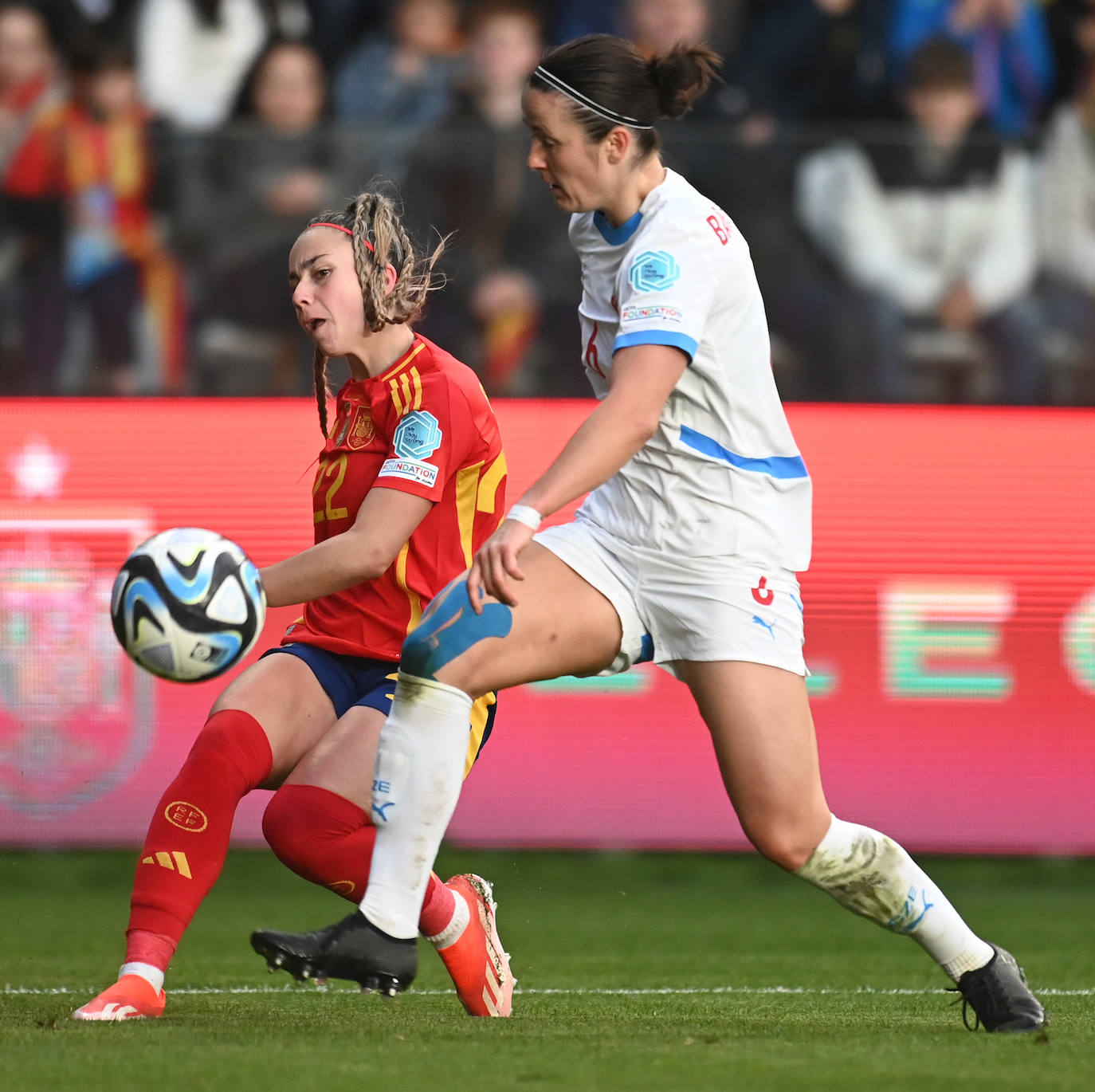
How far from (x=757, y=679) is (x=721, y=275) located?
0.84m

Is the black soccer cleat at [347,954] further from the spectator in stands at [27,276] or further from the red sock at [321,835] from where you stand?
the spectator in stands at [27,276]

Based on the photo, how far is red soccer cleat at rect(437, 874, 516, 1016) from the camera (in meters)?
4.45

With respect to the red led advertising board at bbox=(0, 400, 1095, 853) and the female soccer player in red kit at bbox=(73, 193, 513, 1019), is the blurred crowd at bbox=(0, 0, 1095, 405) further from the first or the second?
the female soccer player in red kit at bbox=(73, 193, 513, 1019)

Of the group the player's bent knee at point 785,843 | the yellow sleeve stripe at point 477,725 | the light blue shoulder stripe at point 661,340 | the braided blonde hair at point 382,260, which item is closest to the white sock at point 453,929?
the yellow sleeve stripe at point 477,725

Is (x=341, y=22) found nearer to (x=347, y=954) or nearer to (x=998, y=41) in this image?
(x=998, y=41)

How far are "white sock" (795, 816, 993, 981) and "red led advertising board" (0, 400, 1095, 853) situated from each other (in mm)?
3686

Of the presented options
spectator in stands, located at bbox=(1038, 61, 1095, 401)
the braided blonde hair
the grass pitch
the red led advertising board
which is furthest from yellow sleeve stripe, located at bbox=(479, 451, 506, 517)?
spectator in stands, located at bbox=(1038, 61, 1095, 401)

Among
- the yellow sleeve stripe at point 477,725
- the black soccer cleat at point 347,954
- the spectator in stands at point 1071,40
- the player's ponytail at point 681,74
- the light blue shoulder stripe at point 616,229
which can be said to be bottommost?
the black soccer cleat at point 347,954

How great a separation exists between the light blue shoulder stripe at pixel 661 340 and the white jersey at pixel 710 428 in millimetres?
126

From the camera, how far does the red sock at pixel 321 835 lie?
4188mm

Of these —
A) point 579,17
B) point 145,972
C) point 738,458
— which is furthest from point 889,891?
point 579,17

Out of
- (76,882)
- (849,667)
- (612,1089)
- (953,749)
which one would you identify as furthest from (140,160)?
(612,1089)

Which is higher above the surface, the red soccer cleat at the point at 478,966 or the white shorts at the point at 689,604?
the white shorts at the point at 689,604

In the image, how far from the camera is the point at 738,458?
156 inches
